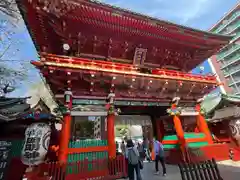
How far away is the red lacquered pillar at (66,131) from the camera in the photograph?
265 inches

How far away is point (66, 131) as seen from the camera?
712 cm

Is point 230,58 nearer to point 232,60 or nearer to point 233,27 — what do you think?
point 232,60

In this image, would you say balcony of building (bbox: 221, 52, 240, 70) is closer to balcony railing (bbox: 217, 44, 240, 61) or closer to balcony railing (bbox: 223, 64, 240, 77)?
balcony railing (bbox: 217, 44, 240, 61)

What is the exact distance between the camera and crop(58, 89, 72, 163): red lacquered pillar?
674 centimetres

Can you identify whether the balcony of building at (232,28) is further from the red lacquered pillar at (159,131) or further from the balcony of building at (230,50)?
the red lacquered pillar at (159,131)

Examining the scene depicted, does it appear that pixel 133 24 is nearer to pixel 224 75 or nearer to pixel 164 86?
pixel 164 86

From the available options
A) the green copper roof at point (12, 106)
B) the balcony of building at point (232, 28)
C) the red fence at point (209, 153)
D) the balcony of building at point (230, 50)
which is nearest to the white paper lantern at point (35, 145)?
the green copper roof at point (12, 106)

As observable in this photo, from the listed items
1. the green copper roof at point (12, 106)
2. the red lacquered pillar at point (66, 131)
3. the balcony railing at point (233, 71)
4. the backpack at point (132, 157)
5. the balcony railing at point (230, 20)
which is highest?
the balcony railing at point (230, 20)

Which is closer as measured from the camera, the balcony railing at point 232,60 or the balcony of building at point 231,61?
the balcony railing at point 232,60

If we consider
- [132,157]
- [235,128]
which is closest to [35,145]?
[132,157]

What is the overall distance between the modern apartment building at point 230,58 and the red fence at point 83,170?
43692mm

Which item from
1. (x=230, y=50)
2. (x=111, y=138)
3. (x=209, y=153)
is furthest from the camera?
(x=230, y=50)

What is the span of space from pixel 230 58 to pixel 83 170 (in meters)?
52.9

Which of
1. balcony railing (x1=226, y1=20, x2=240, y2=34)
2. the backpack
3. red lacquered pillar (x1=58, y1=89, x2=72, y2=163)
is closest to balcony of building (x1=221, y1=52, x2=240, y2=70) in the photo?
balcony railing (x1=226, y1=20, x2=240, y2=34)
